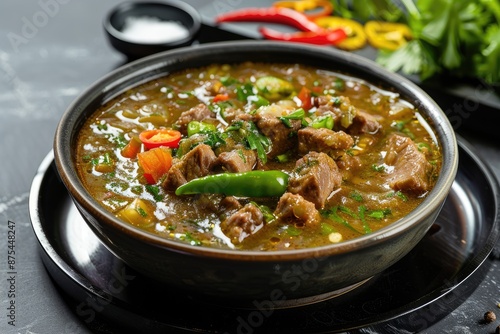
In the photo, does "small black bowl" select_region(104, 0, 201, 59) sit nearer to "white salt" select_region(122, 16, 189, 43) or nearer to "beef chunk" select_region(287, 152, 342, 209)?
"white salt" select_region(122, 16, 189, 43)

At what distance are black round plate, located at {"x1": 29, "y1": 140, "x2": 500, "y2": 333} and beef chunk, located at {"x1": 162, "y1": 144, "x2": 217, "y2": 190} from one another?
0.61 metres

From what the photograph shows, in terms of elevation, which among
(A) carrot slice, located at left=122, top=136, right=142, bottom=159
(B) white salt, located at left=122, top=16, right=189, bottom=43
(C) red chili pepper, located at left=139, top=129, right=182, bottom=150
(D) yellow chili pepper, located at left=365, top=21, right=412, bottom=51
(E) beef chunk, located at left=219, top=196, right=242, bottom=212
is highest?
(E) beef chunk, located at left=219, top=196, right=242, bottom=212

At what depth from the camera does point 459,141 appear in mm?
5141

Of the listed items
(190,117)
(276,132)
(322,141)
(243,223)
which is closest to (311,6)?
(190,117)

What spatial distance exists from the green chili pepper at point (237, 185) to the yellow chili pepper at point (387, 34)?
11.9 feet

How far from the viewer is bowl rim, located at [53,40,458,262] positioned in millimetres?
3264

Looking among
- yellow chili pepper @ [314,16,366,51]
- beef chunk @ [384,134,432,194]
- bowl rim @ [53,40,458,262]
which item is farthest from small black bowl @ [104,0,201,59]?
beef chunk @ [384,134,432,194]

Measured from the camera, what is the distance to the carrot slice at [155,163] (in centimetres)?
409

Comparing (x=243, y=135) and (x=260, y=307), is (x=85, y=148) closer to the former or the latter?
(x=243, y=135)

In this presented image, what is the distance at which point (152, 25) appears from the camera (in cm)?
761

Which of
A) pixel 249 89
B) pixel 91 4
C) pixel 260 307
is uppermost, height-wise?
pixel 249 89

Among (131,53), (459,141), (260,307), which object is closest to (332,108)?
(459,141)

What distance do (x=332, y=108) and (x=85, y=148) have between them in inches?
67.1

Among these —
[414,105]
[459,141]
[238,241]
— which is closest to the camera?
[238,241]
